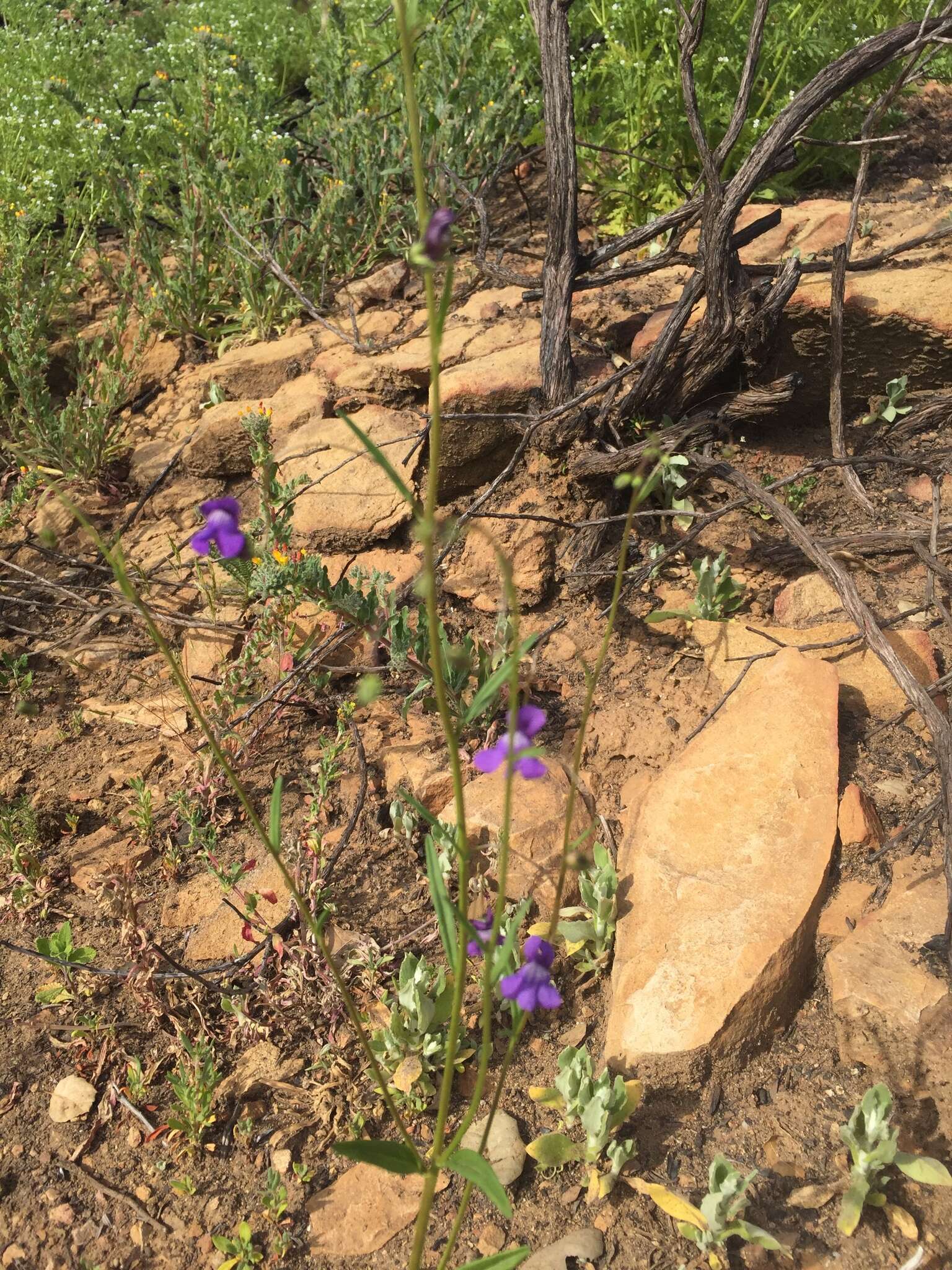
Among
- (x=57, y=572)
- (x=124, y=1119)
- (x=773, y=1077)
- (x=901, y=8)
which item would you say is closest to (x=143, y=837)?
(x=124, y=1119)

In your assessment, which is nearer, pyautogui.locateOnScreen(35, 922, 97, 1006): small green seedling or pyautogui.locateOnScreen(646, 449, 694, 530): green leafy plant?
pyautogui.locateOnScreen(35, 922, 97, 1006): small green seedling

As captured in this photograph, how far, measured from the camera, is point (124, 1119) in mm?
2105

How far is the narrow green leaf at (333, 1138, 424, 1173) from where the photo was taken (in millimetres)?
1426

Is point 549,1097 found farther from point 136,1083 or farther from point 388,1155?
point 136,1083

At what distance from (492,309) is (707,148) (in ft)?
4.00

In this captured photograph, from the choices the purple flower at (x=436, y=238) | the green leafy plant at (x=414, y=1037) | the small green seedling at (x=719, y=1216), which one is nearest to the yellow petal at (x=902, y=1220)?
the small green seedling at (x=719, y=1216)

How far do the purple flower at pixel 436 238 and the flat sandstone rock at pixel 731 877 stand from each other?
160 cm

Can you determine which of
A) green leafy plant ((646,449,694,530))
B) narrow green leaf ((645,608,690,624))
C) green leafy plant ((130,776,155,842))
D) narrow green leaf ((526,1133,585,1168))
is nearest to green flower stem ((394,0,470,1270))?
narrow green leaf ((526,1133,585,1168))

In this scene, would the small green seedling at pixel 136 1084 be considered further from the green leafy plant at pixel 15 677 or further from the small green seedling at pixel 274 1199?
the green leafy plant at pixel 15 677

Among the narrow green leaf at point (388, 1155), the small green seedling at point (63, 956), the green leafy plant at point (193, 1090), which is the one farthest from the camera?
the small green seedling at point (63, 956)

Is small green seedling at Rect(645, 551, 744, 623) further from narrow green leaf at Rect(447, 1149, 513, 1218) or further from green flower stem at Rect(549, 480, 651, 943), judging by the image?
narrow green leaf at Rect(447, 1149, 513, 1218)

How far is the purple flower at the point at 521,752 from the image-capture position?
1.32m

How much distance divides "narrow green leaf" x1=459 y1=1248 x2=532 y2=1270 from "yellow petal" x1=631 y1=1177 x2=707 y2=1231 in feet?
1.71

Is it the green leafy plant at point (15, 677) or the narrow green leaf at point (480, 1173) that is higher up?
the narrow green leaf at point (480, 1173)
